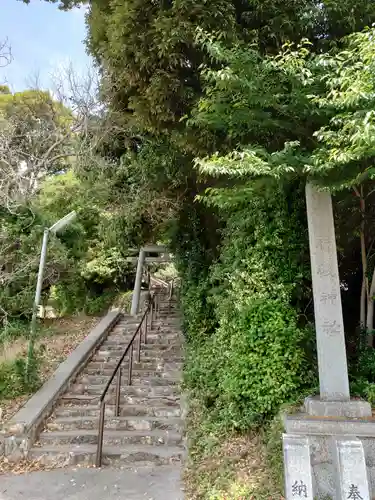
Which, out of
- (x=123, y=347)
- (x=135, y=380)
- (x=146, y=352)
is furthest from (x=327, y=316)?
(x=123, y=347)

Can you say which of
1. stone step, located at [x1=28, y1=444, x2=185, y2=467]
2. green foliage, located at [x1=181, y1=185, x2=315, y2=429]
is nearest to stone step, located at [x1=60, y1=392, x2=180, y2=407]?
green foliage, located at [x1=181, y1=185, x2=315, y2=429]

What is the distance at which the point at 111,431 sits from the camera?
214 inches

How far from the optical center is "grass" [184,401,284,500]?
3529mm

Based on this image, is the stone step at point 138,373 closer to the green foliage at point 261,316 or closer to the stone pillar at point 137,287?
the green foliage at point 261,316

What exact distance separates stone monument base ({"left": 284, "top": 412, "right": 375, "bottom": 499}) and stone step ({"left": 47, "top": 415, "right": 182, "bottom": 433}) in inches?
93.7

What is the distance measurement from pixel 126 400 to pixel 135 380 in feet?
2.51

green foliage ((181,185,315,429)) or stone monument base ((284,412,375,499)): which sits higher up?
green foliage ((181,185,315,429))

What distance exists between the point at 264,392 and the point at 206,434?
1096 mm

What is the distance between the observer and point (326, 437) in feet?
11.7

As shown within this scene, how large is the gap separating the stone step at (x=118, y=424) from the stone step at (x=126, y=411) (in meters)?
0.18

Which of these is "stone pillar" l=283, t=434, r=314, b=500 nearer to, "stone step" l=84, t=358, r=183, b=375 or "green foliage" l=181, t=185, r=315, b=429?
"green foliage" l=181, t=185, r=315, b=429

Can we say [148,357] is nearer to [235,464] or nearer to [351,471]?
[235,464]

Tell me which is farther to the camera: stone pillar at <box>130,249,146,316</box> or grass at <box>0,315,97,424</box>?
stone pillar at <box>130,249,146,316</box>

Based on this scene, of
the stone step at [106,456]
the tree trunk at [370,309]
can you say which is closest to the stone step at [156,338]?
the stone step at [106,456]
